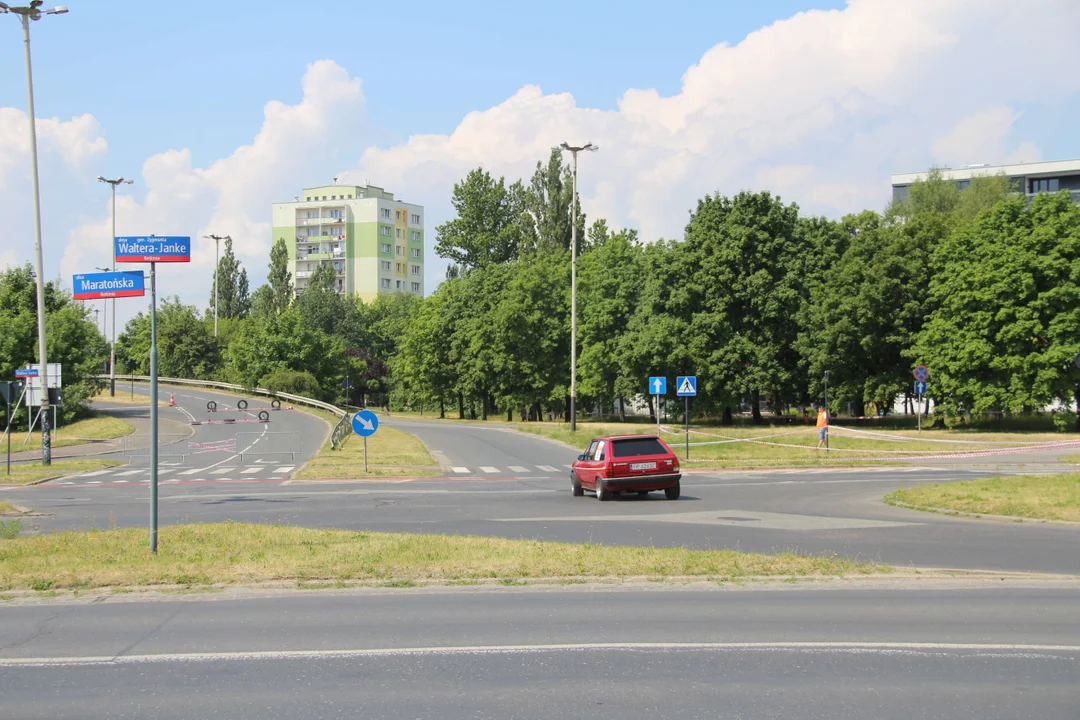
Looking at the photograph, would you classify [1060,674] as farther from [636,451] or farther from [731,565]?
[636,451]

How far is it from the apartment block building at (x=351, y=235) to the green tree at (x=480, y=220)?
156ft

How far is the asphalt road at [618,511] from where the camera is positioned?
1504 centimetres

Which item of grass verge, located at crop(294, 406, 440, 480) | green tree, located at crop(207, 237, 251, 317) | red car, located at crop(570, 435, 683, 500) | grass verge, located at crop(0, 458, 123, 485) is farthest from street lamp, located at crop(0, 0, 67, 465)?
green tree, located at crop(207, 237, 251, 317)

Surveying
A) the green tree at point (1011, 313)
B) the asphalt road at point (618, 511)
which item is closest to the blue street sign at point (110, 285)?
the asphalt road at point (618, 511)

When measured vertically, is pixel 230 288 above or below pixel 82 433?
above

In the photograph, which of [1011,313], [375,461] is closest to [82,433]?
[375,461]

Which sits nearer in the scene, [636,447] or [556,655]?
[556,655]

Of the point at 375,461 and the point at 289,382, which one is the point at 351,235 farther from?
the point at 375,461

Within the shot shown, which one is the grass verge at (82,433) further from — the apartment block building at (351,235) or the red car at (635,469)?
the apartment block building at (351,235)

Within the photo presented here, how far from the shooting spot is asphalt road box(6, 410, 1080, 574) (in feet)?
49.3

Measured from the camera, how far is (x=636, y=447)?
24.2m

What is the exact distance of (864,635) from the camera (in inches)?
350

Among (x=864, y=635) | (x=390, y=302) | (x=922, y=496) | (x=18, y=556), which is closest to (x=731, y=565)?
(x=864, y=635)

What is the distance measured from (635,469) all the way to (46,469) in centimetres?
2148
